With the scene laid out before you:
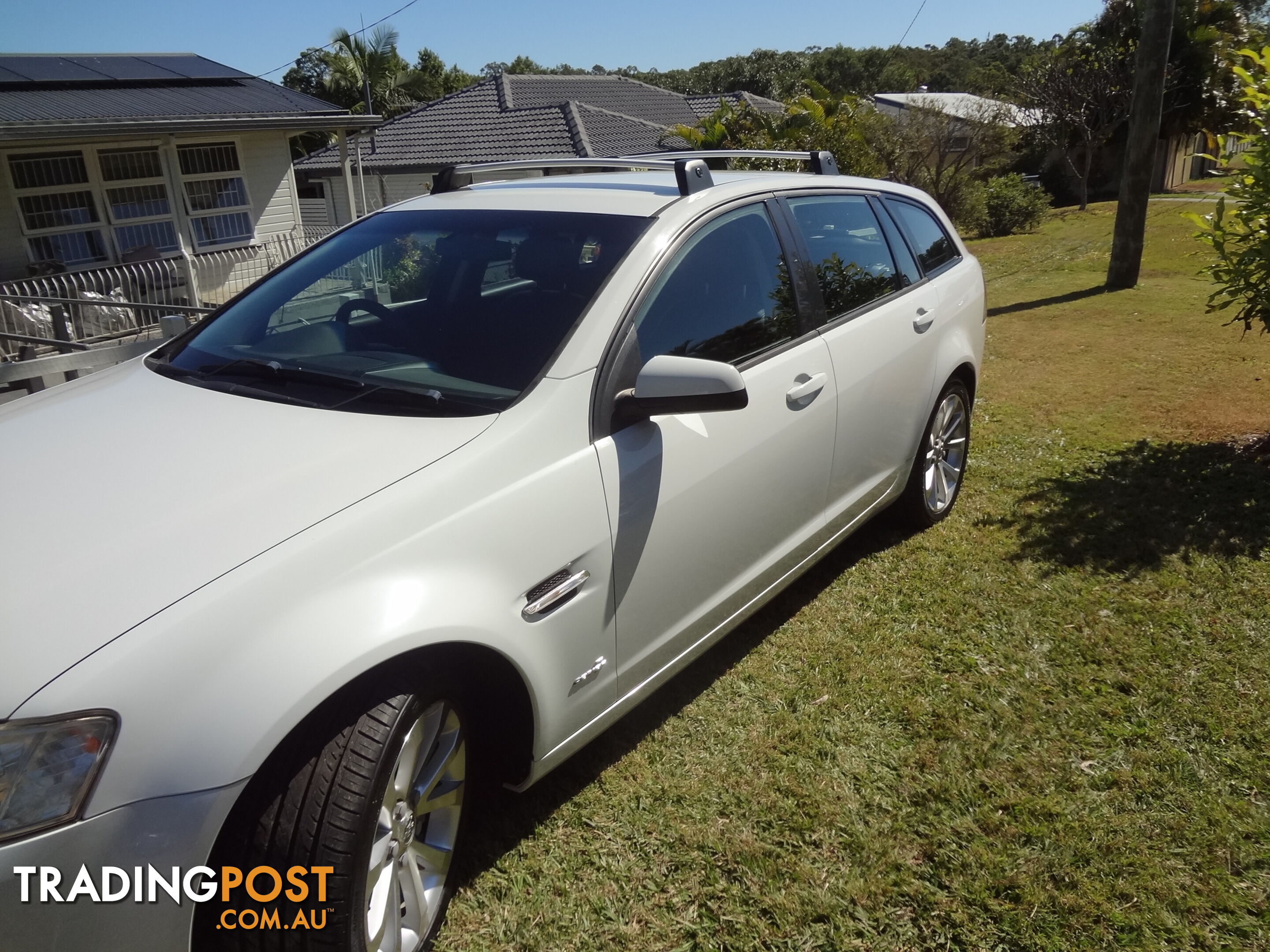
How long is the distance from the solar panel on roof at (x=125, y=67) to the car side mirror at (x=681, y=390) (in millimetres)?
16878

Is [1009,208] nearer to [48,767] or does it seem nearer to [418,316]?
[418,316]

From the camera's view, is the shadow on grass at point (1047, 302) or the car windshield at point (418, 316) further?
the shadow on grass at point (1047, 302)

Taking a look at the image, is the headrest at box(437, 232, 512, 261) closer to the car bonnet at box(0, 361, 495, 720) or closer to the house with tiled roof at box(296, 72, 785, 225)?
the car bonnet at box(0, 361, 495, 720)

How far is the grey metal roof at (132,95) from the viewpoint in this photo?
12.8 meters

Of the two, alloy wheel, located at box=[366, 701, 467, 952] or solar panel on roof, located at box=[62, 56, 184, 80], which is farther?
solar panel on roof, located at box=[62, 56, 184, 80]

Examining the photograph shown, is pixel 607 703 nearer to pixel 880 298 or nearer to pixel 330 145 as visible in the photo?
pixel 880 298

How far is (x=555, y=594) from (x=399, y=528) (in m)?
0.45

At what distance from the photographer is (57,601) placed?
1675 millimetres

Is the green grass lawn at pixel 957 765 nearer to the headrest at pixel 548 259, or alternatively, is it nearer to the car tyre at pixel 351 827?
the car tyre at pixel 351 827

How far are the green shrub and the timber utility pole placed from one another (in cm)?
988

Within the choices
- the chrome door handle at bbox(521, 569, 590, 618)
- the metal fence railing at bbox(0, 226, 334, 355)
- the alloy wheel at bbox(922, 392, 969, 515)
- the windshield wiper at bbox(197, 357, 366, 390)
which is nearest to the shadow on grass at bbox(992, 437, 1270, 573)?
the alloy wheel at bbox(922, 392, 969, 515)

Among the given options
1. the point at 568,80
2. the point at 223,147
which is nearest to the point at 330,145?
the point at 568,80

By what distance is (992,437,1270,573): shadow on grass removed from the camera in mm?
4418

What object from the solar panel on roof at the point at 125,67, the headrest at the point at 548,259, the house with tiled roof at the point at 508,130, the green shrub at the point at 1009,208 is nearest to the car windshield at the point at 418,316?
the headrest at the point at 548,259
